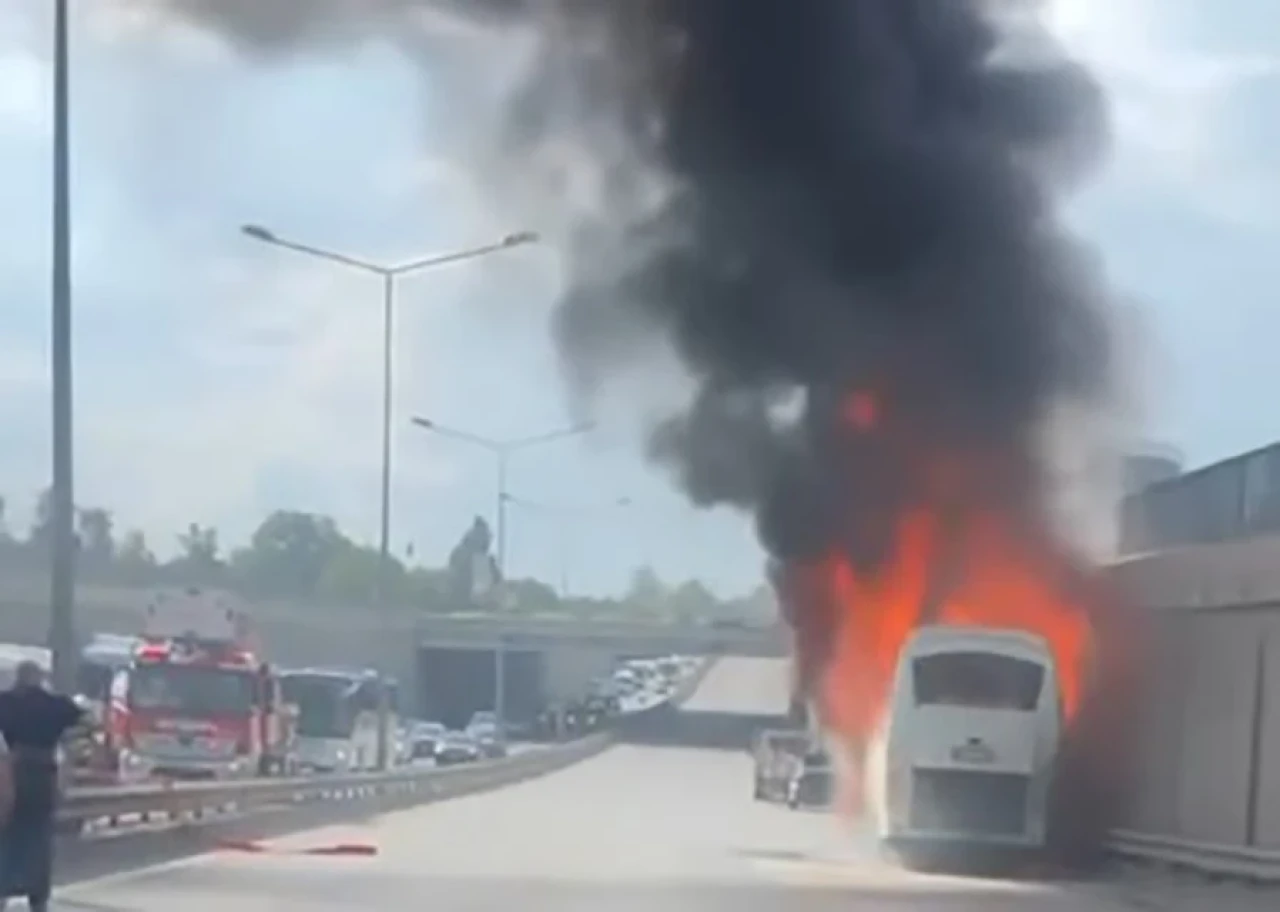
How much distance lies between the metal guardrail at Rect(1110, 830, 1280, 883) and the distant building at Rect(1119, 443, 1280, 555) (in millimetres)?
3953

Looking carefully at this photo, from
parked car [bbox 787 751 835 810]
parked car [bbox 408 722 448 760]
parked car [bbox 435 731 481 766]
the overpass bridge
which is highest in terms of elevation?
parked car [bbox 787 751 835 810]

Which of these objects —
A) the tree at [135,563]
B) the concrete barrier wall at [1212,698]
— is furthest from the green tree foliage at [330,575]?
the concrete barrier wall at [1212,698]

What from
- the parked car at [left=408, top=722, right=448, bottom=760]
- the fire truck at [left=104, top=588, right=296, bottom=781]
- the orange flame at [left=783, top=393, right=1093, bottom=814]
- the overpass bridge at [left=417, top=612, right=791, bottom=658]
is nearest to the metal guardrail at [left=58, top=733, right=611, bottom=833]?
the fire truck at [left=104, top=588, right=296, bottom=781]

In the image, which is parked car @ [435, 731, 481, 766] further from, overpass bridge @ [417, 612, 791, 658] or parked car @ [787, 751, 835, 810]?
parked car @ [787, 751, 835, 810]

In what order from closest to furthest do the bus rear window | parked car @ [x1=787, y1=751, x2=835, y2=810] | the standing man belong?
the standing man → the bus rear window → parked car @ [x1=787, y1=751, x2=835, y2=810]

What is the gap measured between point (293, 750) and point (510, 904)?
1365 inches

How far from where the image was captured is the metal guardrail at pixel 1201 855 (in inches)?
1166

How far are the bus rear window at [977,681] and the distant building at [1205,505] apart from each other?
332cm

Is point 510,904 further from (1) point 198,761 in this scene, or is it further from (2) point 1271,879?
(1) point 198,761

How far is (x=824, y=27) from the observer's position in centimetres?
3616

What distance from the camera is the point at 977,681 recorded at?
36062mm

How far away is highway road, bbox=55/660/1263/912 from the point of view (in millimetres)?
23641

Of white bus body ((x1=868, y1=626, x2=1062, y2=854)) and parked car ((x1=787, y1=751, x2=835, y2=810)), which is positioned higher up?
white bus body ((x1=868, y1=626, x2=1062, y2=854))

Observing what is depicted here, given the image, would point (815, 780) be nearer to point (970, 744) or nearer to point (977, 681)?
point (977, 681)
